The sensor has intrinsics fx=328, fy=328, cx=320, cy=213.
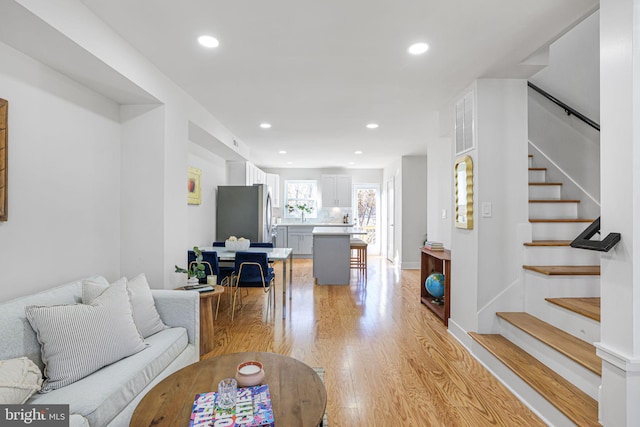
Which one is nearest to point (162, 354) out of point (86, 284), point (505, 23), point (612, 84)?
point (86, 284)

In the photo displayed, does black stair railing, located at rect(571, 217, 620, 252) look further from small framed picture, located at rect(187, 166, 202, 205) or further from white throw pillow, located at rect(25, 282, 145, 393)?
small framed picture, located at rect(187, 166, 202, 205)

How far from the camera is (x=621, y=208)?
64.3 inches

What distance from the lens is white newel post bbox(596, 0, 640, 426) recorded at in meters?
1.56

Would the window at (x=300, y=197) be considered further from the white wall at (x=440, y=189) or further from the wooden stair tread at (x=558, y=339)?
the wooden stair tread at (x=558, y=339)

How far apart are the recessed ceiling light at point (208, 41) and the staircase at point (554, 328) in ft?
10.2

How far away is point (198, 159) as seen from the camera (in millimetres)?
5051

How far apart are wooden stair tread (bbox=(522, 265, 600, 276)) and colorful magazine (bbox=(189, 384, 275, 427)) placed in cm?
249

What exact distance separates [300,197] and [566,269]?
727 centimetres

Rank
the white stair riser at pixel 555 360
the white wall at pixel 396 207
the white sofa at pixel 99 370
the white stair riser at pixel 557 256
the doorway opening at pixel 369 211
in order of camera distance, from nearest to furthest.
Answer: the white sofa at pixel 99 370
the white stair riser at pixel 555 360
the white stair riser at pixel 557 256
the white wall at pixel 396 207
the doorway opening at pixel 369 211

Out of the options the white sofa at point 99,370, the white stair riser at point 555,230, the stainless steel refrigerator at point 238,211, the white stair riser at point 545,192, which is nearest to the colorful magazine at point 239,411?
the white sofa at point 99,370

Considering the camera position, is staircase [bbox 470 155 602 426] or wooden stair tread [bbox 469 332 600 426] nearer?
wooden stair tread [bbox 469 332 600 426]

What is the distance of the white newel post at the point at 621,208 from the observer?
61.4 inches

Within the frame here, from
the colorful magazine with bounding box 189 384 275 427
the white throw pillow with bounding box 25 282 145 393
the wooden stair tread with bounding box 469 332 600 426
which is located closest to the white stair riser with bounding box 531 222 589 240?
the wooden stair tread with bounding box 469 332 600 426

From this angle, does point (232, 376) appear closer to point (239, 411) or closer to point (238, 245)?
point (239, 411)
